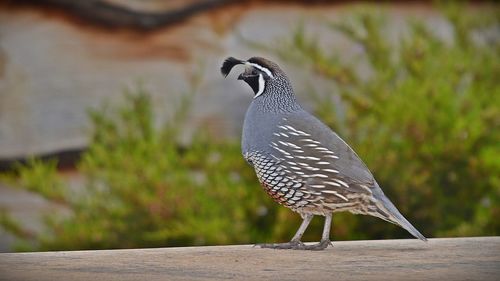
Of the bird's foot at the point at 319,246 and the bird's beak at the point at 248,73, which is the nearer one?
the bird's foot at the point at 319,246

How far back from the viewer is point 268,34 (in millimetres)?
5496

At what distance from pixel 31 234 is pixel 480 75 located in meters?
2.34

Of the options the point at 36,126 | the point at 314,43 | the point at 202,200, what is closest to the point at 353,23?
the point at 314,43

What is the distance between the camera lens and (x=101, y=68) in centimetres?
540

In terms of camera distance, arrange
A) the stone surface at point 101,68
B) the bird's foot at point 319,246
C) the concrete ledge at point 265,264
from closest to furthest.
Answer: the concrete ledge at point 265,264, the bird's foot at point 319,246, the stone surface at point 101,68

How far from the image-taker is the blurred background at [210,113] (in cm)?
415

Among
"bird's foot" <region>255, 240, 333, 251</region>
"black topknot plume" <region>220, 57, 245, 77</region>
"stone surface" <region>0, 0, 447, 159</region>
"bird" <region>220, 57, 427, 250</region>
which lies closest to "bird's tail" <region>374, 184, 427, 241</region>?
"bird" <region>220, 57, 427, 250</region>

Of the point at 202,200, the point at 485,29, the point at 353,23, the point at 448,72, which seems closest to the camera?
the point at 202,200

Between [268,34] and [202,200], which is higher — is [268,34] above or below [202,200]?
above

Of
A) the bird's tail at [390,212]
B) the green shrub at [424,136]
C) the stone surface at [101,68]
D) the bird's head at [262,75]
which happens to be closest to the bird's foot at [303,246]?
the bird's tail at [390,212]

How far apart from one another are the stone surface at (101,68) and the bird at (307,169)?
2.65 m

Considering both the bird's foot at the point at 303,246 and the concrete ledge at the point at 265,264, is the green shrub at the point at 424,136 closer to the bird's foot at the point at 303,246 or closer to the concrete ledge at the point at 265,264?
the bird's foot at the point at 303,246

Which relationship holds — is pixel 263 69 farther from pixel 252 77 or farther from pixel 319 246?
pixel 319 246

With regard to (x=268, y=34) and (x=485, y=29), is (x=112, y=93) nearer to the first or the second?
(x=268, y=34)
